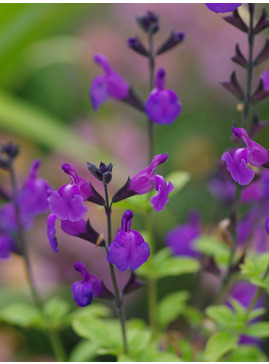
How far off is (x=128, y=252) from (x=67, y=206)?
0.09 metres

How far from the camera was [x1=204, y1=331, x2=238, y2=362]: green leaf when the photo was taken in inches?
29.8

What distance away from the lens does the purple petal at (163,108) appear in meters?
0.76

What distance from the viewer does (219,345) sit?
78cm

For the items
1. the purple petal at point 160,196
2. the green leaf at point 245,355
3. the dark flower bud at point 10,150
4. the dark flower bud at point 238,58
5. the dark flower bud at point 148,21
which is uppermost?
the dark flower bud at point 148,21

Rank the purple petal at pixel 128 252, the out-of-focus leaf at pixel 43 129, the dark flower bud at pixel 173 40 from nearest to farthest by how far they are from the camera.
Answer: the purple petal at pixel 128 252 < the dark flower bud at pixel 173 40 < the out-of-focus leaf at pixel 43 129

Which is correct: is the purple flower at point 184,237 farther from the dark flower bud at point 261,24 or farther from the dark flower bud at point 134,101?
the dark flower bud at point 261,24

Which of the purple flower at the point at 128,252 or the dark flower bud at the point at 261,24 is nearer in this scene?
the purple flower at the point at 128,252

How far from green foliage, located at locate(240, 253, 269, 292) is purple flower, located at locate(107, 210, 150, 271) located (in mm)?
215

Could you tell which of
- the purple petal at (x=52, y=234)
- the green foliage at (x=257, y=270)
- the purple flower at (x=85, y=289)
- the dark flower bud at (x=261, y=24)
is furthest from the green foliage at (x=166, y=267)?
the dark flower bud at (x=261, y=24)

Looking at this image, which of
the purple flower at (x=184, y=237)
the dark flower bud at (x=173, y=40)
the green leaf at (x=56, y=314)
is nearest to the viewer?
the dark flower bud at (x=173, y=40)

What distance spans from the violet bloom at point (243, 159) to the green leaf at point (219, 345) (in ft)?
0.98

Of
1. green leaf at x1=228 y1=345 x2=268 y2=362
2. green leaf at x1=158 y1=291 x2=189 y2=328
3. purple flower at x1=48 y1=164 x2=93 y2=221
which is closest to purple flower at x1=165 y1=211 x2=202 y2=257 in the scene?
green leaf at x1=158 y1=291 x2=189 y2=328

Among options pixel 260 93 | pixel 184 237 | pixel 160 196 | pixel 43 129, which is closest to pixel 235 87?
pixel 260 93

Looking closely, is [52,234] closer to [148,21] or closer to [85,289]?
[85,289]
